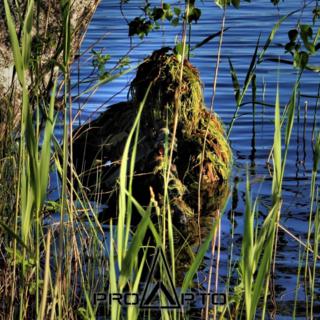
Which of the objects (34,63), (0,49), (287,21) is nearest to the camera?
(34,63)

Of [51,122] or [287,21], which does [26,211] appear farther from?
[287,21]

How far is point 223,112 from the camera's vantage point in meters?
10.6

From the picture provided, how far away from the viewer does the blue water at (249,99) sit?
20.2ft

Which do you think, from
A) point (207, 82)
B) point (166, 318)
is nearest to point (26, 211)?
point (166, 318)

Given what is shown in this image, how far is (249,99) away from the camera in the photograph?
10641mm

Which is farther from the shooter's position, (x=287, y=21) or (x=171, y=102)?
(x=287, y=21)

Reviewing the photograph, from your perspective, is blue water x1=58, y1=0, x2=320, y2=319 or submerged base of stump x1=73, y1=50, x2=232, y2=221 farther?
submerged base of stump x1=73, y1=50, x2=232, y2=221

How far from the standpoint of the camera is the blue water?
20.2 feet

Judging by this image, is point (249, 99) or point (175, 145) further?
point (249, 99)

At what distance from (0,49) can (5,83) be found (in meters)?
0.17

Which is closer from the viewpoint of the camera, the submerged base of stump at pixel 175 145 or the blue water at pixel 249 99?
the blue water at pixel 249 99

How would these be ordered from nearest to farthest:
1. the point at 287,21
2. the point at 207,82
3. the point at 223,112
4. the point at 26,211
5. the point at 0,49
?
the point at 26,211 < the point at 0,49 < the point at 223,112 < the point at 207,82 < the point at 287,21

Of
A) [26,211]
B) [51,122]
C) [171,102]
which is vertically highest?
[51,122]

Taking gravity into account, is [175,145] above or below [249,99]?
above
